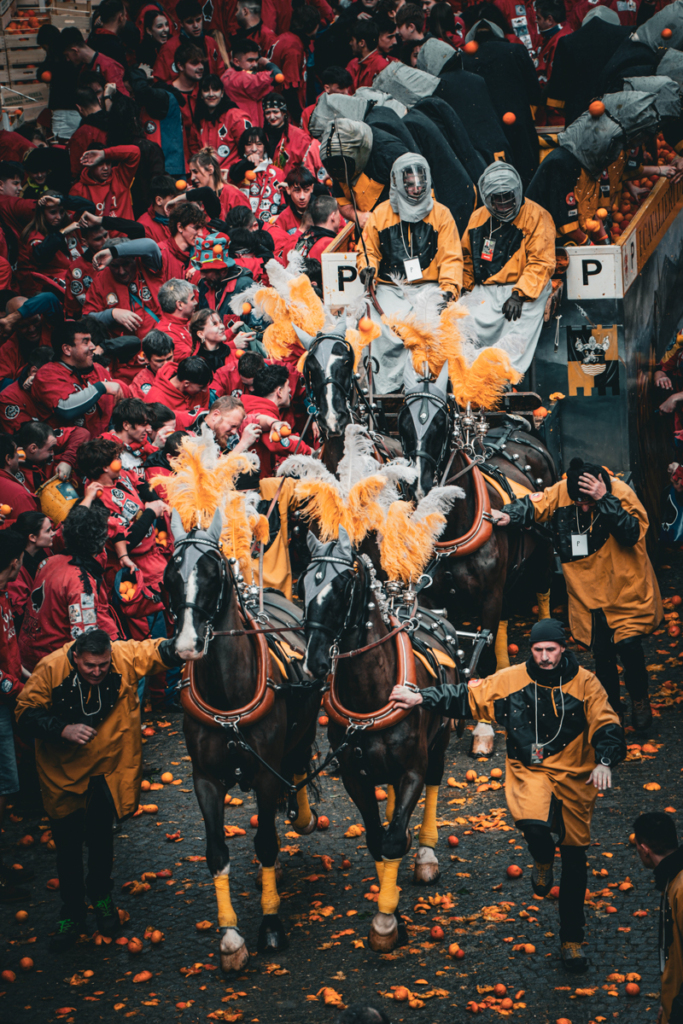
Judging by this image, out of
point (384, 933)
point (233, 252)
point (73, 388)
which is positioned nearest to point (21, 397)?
point (73, 388)

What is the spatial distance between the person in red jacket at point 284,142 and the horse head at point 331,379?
6244 mm

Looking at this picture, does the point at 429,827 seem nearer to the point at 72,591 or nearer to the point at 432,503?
the point at 432,503

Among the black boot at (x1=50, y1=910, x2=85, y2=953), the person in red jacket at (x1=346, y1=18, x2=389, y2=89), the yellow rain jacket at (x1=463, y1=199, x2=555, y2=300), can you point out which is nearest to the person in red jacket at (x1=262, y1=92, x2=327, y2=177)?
the person in red jacket at (x1=346, y1=18, x2=389, y2=89)

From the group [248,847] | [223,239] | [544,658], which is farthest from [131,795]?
[223,239]

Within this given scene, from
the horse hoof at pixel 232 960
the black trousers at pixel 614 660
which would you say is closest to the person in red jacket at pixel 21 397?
the black trousers at pixel 614 660

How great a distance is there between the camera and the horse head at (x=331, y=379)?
26.9 feet

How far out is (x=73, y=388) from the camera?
31.4ft

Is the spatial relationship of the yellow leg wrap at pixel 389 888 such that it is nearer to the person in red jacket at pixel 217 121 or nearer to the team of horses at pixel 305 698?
the team of horses at pixel 305 698

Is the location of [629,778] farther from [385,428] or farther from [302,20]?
[302,20]

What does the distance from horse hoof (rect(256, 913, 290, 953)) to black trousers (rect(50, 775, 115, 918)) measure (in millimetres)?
993

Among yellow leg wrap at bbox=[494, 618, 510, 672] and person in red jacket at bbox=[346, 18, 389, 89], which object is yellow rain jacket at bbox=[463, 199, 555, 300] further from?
person in red jacket at bbox=[346, 18, 389, 89]

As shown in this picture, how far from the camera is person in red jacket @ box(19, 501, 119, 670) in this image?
719cm

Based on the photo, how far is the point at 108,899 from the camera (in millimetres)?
6590

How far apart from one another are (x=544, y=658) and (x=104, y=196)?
351 inches
